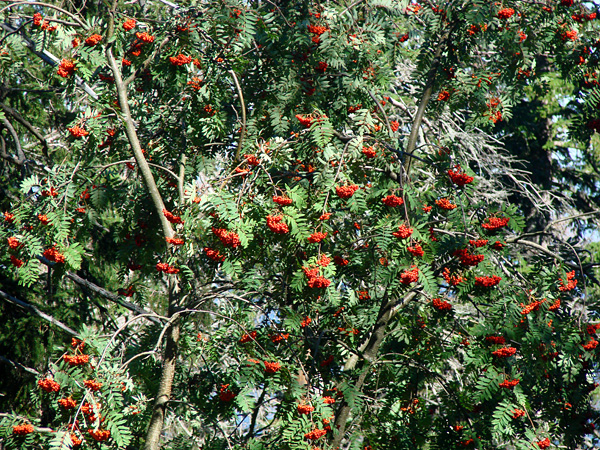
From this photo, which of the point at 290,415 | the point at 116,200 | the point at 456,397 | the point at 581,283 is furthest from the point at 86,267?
the point at 581,283

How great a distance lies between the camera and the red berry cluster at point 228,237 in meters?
4.18

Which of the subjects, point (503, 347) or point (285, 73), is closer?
point (503, 347)

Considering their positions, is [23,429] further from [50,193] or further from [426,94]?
[426,94]

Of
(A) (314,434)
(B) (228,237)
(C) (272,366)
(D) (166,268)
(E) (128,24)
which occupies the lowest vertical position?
(A) (314,434)

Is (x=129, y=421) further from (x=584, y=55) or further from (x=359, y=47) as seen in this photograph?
(x=584, y=55)

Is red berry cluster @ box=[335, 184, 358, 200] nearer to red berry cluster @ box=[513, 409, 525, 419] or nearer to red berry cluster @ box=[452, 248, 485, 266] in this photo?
red berry cluster @ box=[452, 248, 485, 266]

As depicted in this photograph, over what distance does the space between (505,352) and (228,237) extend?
2.27 m

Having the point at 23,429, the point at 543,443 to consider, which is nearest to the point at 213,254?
the point at 23,429

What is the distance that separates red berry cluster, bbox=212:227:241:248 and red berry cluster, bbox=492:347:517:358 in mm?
2148

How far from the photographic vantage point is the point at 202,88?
5.30 metres

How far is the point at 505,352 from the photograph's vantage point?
4.71 metres

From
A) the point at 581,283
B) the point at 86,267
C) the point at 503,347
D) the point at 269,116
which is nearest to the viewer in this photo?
the point at 503,347

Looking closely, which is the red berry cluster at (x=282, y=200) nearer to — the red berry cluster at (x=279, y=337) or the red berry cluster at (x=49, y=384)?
the red berry cluster at (x=279, y=337)

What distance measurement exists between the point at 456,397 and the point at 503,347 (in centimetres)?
87
